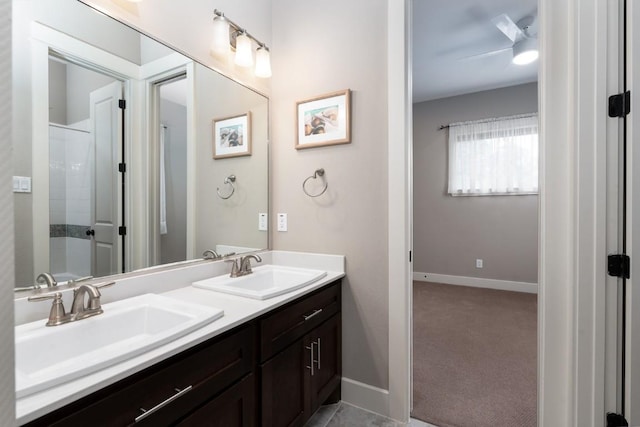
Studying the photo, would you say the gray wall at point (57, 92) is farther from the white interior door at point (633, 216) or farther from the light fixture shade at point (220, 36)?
the white interior door at point (633, 216)

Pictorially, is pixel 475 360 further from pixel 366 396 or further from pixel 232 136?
pixel 232 136

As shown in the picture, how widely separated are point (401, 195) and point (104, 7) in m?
1.57

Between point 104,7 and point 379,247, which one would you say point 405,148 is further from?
point 104,7

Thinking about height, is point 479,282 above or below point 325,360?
below

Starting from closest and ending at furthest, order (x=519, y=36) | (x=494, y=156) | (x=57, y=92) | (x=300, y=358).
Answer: (x=57, y=92)
(x=300, y=358)
(x=519, y=36)
(x=494, y=156)

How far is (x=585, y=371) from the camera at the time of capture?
1.27 metres

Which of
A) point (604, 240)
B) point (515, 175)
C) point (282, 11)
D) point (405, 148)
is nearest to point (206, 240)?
point (405, 148)

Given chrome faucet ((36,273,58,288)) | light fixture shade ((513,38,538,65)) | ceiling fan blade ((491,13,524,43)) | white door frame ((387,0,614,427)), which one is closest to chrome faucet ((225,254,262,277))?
chrome faucet ((36,273,58,288))

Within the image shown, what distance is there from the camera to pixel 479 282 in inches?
168

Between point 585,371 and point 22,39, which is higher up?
point 22,39

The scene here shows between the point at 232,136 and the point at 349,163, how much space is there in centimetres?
75

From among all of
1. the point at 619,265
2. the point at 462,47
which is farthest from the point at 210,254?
→ the point at 462,47

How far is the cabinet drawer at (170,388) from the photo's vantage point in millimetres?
673

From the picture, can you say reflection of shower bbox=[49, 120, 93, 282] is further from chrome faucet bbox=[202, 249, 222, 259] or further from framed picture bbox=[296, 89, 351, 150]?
framed picture bbox=[296, 89, 351, 150]
